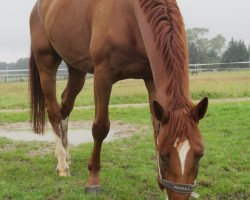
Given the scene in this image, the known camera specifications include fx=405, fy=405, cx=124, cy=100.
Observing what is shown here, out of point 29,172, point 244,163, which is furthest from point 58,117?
point 244,163

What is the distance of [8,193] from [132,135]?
3760mm

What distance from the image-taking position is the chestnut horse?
266 cm

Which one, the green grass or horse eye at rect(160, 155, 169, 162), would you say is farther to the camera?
the green grass

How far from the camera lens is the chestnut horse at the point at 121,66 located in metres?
Result: 2.66

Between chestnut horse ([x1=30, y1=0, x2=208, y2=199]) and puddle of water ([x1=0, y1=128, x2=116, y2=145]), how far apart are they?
5.34ft

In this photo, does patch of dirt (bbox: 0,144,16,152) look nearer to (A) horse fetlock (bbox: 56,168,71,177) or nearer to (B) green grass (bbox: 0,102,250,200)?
(B) green grass (bbox: 0,102,250,200)

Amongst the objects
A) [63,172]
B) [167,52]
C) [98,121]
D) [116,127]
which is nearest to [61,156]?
[63,172]

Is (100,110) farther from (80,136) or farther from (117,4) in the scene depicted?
(80,136)

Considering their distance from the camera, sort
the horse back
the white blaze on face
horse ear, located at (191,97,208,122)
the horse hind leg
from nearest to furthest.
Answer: the white blaze on face
horse ear, located at (191,97,208,122)
the horse back
the horse hind leg

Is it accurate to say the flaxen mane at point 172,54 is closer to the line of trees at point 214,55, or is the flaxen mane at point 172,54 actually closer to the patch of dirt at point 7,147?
the patch of dirt at point 7,147

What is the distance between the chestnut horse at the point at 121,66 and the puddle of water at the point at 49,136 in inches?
64.0

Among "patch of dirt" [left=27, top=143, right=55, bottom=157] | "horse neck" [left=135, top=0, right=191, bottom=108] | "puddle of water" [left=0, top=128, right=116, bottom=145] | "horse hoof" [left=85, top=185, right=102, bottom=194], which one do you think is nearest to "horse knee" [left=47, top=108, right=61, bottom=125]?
"patch of dirt" [left=27, top=143, right=55, bottom=157]

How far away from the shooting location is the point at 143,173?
192 inches

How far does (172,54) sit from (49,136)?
540 cm
